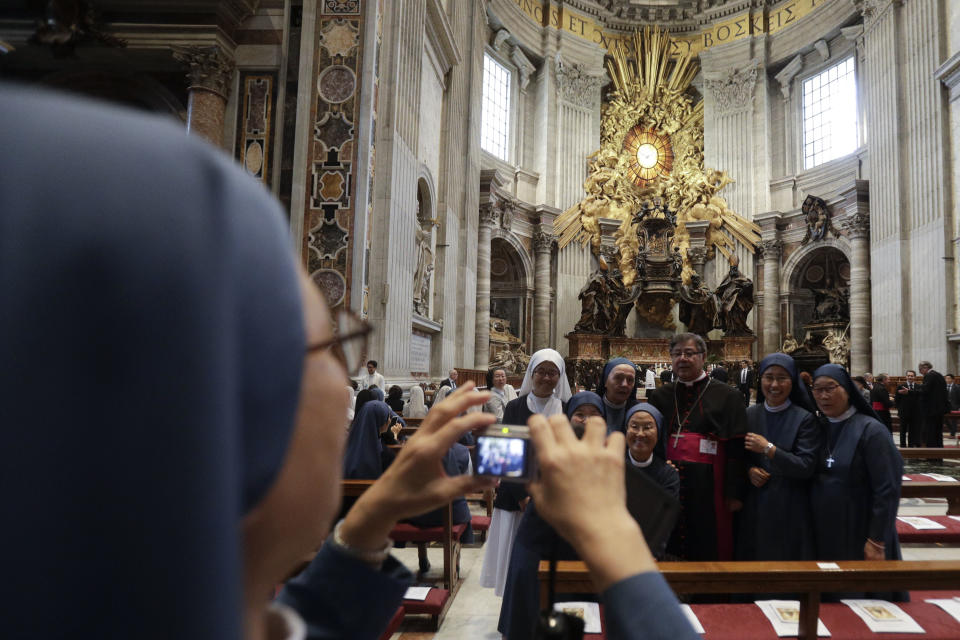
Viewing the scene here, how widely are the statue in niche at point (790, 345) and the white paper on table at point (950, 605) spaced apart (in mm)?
19162

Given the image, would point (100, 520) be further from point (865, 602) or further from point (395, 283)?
point (395, 283)

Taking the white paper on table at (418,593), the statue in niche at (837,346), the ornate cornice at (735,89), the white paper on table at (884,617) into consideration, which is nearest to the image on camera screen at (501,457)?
the white paper on table at (884,617)

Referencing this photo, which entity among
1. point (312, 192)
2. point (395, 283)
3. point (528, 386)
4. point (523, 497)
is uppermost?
point (312, 192)

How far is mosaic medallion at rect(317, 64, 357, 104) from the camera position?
873 centimetres

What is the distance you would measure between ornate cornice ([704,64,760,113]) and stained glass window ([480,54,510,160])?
869cm

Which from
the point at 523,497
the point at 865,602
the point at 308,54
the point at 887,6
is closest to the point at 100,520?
the point at 523,497

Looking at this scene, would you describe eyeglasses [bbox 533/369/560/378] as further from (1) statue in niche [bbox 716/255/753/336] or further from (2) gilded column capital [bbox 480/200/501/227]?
(1) statue in niche [bbox 716/255/753/336]

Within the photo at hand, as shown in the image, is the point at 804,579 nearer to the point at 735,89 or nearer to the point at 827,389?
the point at 827,389

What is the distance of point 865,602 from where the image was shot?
122 inches

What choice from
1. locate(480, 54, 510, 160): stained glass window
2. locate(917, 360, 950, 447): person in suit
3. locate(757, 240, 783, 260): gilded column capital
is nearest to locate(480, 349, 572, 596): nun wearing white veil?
locate(917, 360, 950, 447): person in suit

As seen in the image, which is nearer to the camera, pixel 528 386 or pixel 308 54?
pixel 528 386

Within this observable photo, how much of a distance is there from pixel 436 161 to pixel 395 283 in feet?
16.8

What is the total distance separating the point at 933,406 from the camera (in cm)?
984

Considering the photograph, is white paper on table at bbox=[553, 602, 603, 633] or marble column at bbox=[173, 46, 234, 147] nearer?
white paper on table at bbox=[553, 602, 603, 633]
